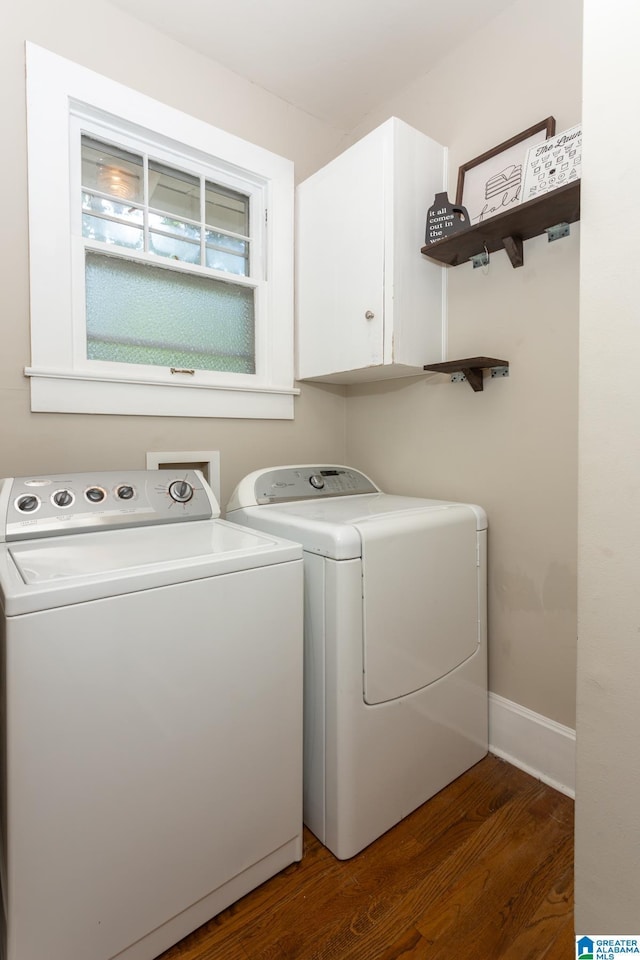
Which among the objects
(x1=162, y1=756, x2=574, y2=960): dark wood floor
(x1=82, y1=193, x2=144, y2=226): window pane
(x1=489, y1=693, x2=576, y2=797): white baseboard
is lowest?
(x1=162, y1=756, x2=574, y2=960): dark wood floor

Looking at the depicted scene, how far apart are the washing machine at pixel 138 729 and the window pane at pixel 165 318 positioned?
0.69 meters

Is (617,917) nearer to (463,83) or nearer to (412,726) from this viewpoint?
(412,726)

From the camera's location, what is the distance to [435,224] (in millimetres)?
1691

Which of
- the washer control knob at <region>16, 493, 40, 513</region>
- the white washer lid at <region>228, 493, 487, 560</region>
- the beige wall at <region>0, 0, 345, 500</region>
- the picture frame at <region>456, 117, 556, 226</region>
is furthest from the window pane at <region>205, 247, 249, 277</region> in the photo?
the washer control knob at <region>16, 493, 40, 513</region>

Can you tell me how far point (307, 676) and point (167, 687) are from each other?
45 centimetres

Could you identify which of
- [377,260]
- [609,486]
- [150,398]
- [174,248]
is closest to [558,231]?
[377,260]

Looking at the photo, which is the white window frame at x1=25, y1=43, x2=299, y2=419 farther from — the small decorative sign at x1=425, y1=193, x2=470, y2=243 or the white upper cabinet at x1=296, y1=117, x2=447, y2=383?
the small decorative sign at x1=425, y1=193, x2=470, y2=243

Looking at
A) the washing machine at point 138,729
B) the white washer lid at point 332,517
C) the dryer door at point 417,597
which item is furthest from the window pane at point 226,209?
the dryer door at point 417,597

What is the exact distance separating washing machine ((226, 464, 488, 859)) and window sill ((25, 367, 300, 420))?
49 cm

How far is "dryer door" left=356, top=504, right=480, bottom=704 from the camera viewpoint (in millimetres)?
1273

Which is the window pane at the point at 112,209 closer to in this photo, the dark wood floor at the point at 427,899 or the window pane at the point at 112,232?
the window pane at the point at 112,232

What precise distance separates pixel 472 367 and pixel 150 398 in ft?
3.82

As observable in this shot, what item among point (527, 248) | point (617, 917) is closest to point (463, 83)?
point (527, 248)

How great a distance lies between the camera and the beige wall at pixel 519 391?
1486 mm
